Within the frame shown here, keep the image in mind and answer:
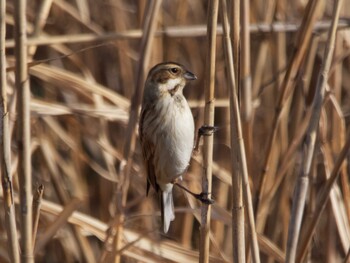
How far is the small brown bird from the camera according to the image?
2.32 meters

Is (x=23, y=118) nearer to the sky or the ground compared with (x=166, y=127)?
nearer to the ground

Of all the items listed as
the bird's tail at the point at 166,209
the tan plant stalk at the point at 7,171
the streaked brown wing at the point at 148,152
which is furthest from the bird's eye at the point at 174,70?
the tan plant stalk at the point at 7,171

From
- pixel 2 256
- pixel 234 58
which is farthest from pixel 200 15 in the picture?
pixel 234 58

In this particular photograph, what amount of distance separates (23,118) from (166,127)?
883 mm

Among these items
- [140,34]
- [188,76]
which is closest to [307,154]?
[188,76]

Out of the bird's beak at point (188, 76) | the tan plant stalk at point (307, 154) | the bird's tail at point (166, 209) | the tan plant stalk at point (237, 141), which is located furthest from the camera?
the bird's tail at point (166, 209)

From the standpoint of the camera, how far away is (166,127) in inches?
93.7

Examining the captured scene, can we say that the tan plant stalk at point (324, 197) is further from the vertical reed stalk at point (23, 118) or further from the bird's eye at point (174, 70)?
the vertical reed stalk at point (23, 118)

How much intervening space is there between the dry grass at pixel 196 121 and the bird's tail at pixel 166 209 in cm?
4

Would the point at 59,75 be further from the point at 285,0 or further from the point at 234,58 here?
the point at 285,0

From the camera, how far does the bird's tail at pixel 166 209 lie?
2445mm

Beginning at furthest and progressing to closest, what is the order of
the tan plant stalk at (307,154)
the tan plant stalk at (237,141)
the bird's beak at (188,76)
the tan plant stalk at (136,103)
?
the bird's beak at (188,76) → the tan plant stalk at (136,103) → the tan plant stalk at (307,154) → the tan plant stalk at (237,141)

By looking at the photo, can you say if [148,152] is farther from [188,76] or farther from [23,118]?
[23,118]

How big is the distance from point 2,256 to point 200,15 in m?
1.54
